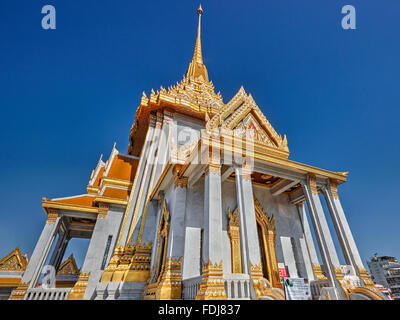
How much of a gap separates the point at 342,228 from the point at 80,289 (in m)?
11.8

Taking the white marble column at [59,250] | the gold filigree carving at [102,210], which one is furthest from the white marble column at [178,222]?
the white marble column at [59,250]

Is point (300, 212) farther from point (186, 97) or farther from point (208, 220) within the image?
point (186, 97)

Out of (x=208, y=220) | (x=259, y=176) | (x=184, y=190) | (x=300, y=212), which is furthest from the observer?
(x=300, y=212)

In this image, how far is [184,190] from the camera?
8047 mm

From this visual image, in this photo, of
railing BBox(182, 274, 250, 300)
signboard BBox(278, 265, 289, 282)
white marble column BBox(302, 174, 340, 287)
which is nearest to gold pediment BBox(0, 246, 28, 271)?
railing BBox(182, 274, 250, 300)

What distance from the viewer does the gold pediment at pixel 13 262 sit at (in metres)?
13.0

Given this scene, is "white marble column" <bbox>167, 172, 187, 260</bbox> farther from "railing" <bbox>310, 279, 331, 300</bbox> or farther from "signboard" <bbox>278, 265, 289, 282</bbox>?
"railing" <bbox>310, 279, 331, 300</bbox>

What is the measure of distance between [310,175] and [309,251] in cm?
329

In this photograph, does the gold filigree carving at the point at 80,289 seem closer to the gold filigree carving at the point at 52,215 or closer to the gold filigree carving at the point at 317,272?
the gold filigree carving at the point at 52,215

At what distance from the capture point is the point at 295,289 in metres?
4.87

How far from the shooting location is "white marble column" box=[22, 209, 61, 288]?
36.6 ft

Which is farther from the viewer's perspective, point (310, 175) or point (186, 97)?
point (186, 97)

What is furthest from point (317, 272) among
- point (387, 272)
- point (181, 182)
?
point (387, 272)

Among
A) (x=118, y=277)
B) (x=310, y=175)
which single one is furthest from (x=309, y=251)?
(x=118, y=277)
